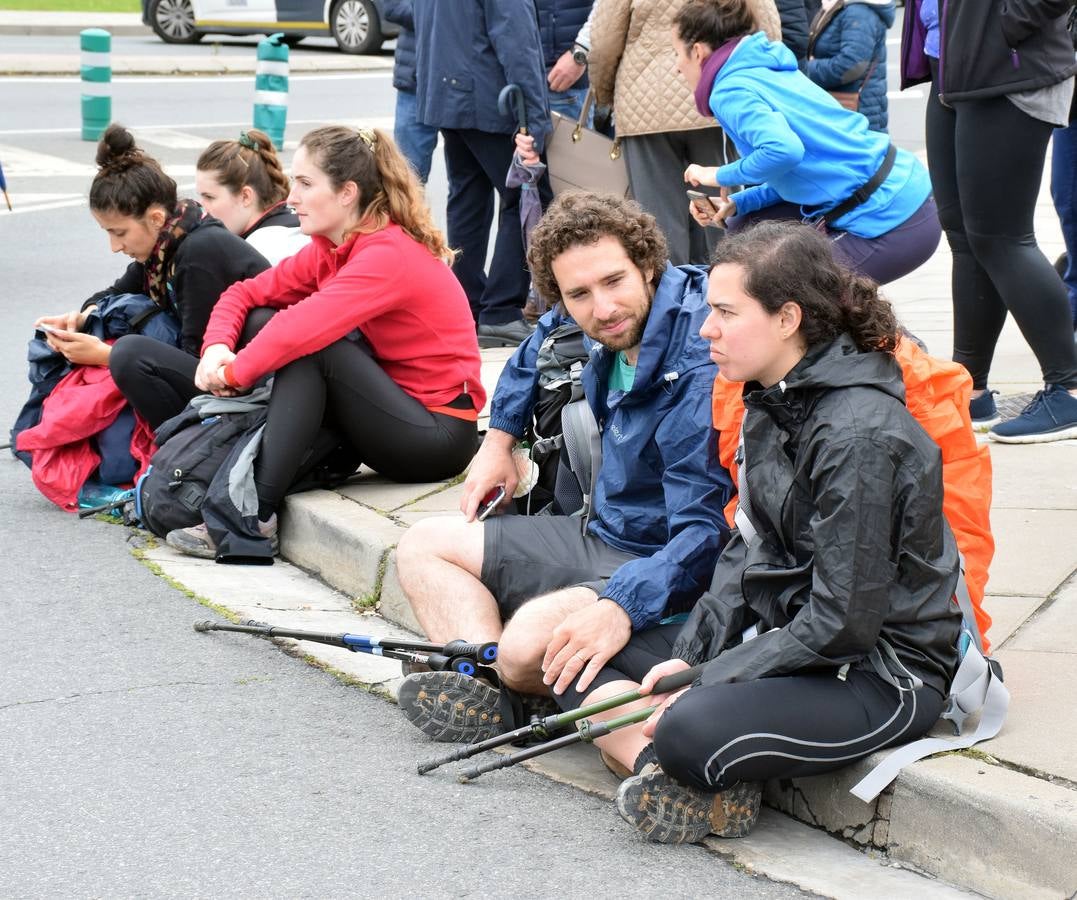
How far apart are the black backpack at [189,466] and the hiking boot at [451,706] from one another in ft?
5.31

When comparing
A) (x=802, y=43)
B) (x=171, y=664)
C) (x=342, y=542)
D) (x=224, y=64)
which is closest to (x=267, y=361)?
(x=342, y=542)

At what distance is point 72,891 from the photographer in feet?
9.55

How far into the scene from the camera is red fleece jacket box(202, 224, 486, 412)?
4723 millimetres

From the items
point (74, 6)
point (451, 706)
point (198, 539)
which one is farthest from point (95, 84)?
point (74, 6)

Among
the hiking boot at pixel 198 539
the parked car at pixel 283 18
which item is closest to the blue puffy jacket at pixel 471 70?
the hiking boot at pixel 198 539

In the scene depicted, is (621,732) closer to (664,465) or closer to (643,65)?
(664,465)

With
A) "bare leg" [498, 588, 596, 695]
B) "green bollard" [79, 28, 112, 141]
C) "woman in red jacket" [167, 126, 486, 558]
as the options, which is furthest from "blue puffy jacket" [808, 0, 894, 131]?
"green bollard" [79, 28, 112, 141]

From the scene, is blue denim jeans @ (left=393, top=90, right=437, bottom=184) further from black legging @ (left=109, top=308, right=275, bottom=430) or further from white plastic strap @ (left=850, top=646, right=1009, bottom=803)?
white plastic strap @ (left=850, top=646, right=1009, bottom=803)

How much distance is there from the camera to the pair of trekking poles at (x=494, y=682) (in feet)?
10.5

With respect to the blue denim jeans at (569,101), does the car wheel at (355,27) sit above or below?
below

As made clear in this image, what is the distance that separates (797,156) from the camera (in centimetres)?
486

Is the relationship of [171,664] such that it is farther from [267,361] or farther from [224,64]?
[224,64]

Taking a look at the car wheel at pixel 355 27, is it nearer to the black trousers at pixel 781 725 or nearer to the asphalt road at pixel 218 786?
the asphalt road at pixel 218 786

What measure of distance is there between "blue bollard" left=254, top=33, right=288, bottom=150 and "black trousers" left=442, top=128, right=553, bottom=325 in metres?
6.68
